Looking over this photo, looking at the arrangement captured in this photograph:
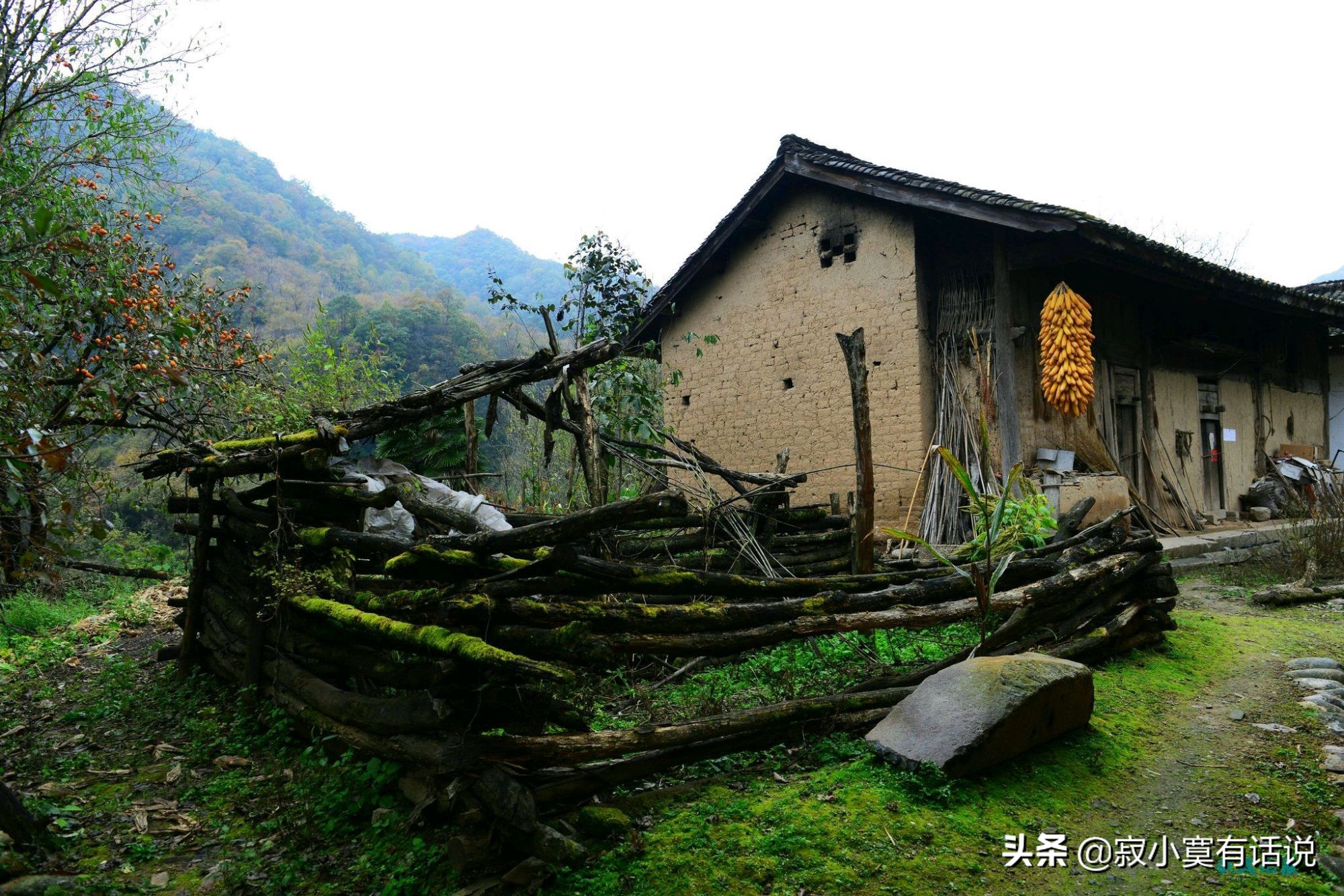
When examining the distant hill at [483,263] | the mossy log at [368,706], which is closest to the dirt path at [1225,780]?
the mossy log at [368,706]

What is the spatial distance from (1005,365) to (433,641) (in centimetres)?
768

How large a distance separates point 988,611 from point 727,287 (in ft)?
25.8

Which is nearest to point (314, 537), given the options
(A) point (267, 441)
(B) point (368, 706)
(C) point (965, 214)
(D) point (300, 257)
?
(A) point (267, 441)

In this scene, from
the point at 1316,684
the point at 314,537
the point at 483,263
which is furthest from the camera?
the point at 483,263

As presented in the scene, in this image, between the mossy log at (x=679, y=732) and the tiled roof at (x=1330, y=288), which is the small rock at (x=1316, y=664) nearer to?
the mossy log at (x=679, y=732)

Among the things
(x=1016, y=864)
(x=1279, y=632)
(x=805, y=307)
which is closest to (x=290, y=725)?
(x=1016, y=864)

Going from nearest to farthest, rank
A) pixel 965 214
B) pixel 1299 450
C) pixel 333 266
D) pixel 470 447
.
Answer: pixel 470 447
pixel 965 214
pixel 1299 450
pixel 333 266

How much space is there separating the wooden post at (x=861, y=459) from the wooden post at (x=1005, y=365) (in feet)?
13.9

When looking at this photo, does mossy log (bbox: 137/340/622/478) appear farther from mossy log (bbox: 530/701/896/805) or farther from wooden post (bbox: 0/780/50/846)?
mossy log (bbox: 530/701/896/805)

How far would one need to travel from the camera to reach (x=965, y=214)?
27.6 feet

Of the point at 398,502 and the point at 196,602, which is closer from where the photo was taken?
the point at 398,502

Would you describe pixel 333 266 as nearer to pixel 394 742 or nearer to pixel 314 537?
pixel 314 537

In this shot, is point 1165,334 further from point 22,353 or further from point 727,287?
point 22,353

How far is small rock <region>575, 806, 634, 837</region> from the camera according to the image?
9.47 ft
